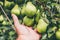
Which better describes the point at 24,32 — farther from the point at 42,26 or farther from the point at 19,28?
the point at 42,26

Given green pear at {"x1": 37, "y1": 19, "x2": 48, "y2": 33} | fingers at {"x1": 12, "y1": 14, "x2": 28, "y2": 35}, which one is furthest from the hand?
green pear at {"x1": 37, "y1": 19, "x2": 48, "y2": 33}

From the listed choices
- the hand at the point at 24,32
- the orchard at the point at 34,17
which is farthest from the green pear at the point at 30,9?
the hand at the point at 24,32

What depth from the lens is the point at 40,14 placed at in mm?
1515

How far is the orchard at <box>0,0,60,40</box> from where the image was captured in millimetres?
1462

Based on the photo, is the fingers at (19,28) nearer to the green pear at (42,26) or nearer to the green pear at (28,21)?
the green pear at (28,21)

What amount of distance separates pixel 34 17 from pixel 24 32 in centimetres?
16

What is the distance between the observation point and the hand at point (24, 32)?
1.68m

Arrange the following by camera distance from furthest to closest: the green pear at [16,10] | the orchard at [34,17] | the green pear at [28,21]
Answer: the green pear at [16,10], the green pear at [28,21], the orchard at [34,17]

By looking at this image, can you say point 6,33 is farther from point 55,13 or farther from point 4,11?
point 55,13

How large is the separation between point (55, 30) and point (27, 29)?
14.1 inches

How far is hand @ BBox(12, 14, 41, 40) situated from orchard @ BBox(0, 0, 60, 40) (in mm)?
37

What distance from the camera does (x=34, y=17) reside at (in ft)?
5.28

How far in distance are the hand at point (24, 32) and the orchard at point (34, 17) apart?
4 cm

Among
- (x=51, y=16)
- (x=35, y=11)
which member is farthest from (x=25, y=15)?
(x=51, y=16)
